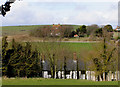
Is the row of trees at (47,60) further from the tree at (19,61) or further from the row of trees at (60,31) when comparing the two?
the row of trees at (60,31)

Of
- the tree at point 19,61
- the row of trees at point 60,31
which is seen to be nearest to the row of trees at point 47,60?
the tree at point 19,61

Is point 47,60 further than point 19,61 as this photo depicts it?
Yes

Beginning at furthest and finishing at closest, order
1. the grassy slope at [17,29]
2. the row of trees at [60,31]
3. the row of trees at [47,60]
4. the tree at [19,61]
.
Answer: the grassy slope at [17,29]
the row of trees at [60,31]
the tree at [19,61]
the row of trees at [47,60]

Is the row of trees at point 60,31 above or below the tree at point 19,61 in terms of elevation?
above

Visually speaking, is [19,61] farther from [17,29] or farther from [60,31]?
[17,29]

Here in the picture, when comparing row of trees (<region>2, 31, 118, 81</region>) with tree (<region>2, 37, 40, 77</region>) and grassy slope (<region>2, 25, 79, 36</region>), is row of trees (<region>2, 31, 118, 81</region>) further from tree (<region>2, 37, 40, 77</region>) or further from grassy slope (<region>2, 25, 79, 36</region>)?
grassy slope (<region>2, 25, 79, 36</region>)

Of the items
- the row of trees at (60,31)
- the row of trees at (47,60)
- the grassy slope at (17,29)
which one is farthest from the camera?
the grassy slope at (17,29)

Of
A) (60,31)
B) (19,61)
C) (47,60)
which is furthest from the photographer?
(60,31)

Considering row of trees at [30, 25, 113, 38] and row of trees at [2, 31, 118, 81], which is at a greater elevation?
row of trees at [30, 25, 113, 38]

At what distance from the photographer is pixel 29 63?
2881 cm

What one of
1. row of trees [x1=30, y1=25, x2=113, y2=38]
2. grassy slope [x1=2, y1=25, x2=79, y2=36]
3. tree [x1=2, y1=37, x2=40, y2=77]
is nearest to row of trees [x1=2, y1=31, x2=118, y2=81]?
tree [x1=2, y1=37, x2=40, y2=77]

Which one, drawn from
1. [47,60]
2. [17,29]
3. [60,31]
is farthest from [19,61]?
[17,29]

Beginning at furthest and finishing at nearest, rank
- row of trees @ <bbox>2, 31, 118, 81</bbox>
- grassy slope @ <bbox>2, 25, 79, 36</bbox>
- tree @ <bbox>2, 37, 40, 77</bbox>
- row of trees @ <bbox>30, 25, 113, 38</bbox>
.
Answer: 1. grassy slope @ <bbox>2, 25, 79, 36</bbox>
2. row of trees @ <bbox>30, 25, 113, 38</bbox>
3. tree @ <bbox>2, 37, 40, 77</bbox>
4. row of trees @ <bbox>2, 31, 118, 81</bbox>

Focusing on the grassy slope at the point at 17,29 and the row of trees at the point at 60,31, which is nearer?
the row of trees at the point at 60,31
